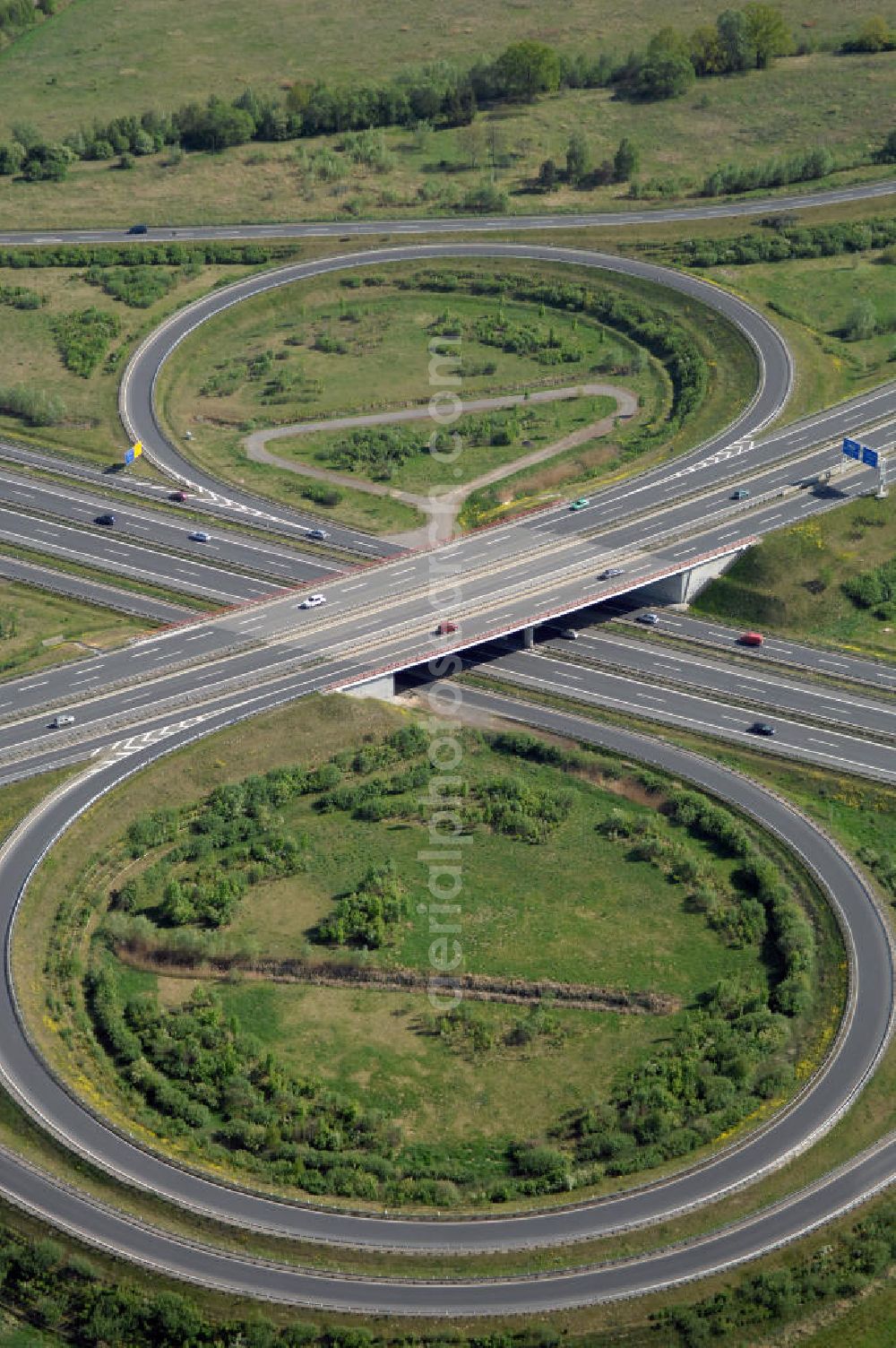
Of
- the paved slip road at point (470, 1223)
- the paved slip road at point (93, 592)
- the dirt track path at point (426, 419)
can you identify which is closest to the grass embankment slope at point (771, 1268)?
the paved slip road at point (470, 1223)

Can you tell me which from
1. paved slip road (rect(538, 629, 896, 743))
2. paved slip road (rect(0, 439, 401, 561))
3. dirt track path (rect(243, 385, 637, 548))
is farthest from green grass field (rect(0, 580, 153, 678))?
paved slip road (rect(538, 629, 896, 743))

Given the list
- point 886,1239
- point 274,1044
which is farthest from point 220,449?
point 886,1239

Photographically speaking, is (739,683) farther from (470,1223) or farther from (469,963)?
(470,1223)

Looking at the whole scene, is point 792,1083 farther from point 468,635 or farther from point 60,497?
point 60,497

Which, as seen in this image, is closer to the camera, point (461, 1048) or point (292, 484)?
point (461, 1048)

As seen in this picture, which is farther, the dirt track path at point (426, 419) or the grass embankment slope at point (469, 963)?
the dirt track path at point (426, 419)

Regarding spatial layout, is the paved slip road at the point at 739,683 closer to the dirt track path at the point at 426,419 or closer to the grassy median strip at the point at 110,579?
the dirt track path at the point at 426,419
